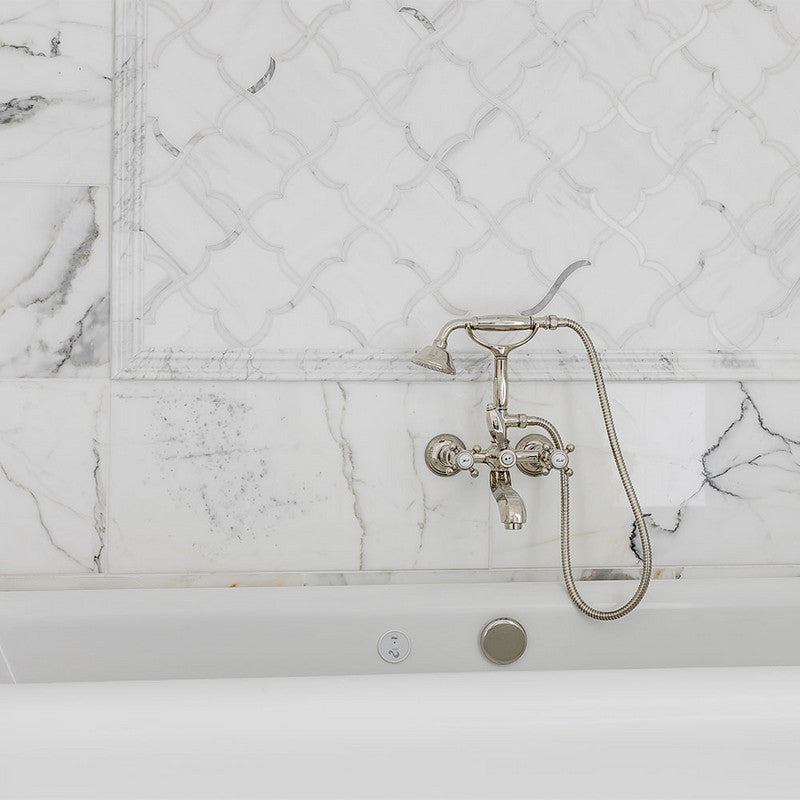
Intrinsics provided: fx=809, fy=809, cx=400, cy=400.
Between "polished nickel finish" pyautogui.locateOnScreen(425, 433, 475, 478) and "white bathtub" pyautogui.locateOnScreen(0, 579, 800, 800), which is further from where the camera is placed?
"polished nickel finish" pyautogui.locateOnScreen(425, 433, 475, 478)

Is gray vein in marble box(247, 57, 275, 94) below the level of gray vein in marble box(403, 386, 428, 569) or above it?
above

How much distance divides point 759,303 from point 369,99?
69 centimetres

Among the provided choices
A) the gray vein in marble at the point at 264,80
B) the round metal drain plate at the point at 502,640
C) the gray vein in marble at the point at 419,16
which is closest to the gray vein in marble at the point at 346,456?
the round metal drain plate at the point at 502,640

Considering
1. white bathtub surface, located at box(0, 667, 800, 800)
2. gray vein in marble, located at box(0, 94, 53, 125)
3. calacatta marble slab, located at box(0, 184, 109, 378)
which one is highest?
gray vein in marble, located at box(0, 94, 53, 125)

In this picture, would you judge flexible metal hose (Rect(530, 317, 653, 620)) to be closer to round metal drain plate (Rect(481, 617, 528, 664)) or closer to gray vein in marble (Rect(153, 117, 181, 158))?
round metal drain plate (Rect(481, 617, 528, 664))

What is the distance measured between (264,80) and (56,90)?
0.30 meters

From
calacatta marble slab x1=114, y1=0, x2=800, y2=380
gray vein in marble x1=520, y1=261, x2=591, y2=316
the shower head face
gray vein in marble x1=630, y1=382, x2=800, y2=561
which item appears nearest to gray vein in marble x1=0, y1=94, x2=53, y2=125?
calacatta marble slab x1=114, y1=0, x2=800, y2=380

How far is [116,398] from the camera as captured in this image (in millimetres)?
1177

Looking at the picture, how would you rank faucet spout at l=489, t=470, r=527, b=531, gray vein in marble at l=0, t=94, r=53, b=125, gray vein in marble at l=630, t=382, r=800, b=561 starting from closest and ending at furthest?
faucet spout at l=489, t=470, r=527, b=531 → gray vein in marble at l=0, t=94, r=53, b=125 → gray vein in marble at l=630, t=382, r=800, b=561

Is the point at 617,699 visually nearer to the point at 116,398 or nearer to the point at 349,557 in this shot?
the point at 349,557

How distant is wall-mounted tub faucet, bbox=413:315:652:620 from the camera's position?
43.3 inches

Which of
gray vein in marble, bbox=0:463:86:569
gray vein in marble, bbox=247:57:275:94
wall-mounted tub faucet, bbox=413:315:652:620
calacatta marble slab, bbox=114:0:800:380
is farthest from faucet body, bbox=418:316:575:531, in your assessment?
gray vein in marble, bbox=0:463:86:569

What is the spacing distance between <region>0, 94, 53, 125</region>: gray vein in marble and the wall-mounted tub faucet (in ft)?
2.15

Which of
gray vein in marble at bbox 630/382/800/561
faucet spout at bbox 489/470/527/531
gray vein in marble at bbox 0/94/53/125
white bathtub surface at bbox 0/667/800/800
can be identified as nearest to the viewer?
white bathtub surface at bbox 0/667/800/800
